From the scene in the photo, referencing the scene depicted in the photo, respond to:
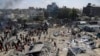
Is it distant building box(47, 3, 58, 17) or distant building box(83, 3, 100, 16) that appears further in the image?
distant building box(47, 3, 58, 17)

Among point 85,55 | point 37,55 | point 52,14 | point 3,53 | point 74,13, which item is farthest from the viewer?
point 52,14

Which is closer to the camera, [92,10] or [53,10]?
[92,10]

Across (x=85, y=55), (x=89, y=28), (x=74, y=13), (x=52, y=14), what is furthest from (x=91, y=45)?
(x=52, y=14)

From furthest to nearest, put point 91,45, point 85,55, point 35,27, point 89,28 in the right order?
point 35,27 → point 89,28 → point 91,45 → point 85,55

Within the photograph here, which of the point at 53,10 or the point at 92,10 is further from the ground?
the point at 53,10

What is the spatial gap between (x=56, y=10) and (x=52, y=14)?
259 centimetres

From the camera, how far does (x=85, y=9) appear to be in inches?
3438

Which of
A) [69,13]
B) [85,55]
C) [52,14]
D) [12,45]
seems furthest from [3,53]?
[52,14]

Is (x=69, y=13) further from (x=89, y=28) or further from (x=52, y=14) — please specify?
(x=89, y=28)

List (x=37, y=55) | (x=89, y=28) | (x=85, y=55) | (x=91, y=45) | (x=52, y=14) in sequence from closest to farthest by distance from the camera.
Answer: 1. (x=85, y=55)
2. (x=37, y=55)
3. (x=91, y=45)
4. (x=89, y=28)
5. (x=52, y=14)

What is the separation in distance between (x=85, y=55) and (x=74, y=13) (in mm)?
57152

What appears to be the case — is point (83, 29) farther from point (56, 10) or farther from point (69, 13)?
point (56, 10)

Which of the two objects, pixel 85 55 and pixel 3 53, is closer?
pixel 85 55

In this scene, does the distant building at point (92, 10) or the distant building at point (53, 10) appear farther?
the distant building at point (53, 10)
